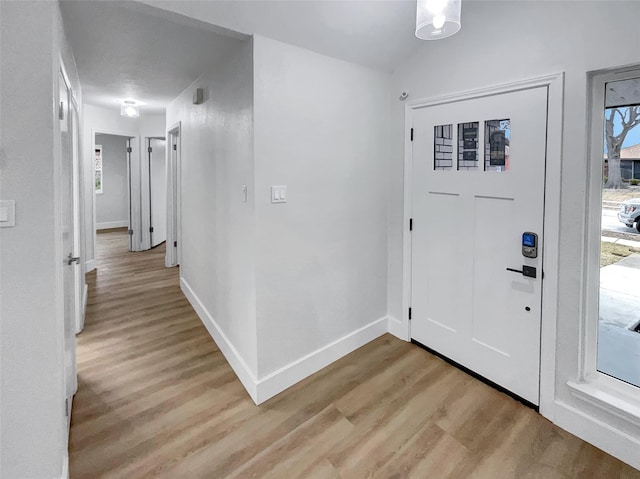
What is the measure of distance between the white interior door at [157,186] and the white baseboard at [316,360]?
5.09 m

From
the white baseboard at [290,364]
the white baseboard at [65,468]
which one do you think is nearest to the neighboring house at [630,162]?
the white baseboard at [290,364]

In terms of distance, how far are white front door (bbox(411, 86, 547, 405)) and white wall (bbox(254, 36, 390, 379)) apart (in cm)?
37

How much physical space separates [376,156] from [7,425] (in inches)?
108

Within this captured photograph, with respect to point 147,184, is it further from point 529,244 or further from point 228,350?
point 529,244

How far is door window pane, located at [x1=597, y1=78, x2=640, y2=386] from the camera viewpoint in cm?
189

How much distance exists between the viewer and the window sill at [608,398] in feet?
5.93

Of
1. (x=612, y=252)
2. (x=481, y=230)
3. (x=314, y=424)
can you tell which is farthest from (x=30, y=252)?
(x=612, y=252)

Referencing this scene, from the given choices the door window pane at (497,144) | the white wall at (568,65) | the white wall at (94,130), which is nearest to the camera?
the white wall at (568,65)

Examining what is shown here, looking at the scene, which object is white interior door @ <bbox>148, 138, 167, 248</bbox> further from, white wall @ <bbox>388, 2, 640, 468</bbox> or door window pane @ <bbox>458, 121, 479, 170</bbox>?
white wall @ <bbox>388, 2, 640, 468</bbox>

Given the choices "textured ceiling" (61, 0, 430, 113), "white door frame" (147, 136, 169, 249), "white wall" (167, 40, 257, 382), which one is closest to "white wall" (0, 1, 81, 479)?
"textured ceiling" (61, 0, 430, 113)

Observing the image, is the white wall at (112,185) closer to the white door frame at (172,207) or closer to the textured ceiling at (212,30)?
the white door frame at (172,207)

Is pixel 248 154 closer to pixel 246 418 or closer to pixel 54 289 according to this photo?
pixel 54 289

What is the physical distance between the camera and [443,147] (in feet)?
8.65

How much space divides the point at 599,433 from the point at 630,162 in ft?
4.87
